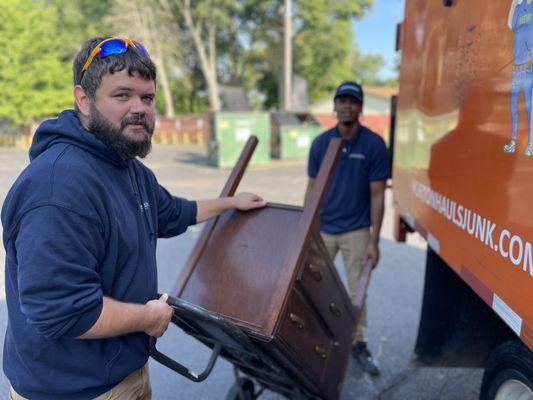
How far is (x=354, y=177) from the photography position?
3324mm

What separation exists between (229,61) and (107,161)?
3895 cm

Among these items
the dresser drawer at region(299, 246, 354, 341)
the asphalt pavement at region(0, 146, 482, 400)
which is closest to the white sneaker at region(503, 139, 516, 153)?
the dresser drawer at region(299, 246, 354, 341)

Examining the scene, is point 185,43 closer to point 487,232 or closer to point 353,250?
point 353,250

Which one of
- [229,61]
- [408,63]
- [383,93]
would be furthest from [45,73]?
[408,63]

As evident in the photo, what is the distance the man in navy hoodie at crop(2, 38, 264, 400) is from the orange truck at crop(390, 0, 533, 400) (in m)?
1.20

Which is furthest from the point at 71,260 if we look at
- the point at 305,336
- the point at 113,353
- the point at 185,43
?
the point at 185,43

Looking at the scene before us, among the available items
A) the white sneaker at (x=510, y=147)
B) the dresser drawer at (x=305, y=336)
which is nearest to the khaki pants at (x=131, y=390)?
the dresser drawer at (x=305, y=336)

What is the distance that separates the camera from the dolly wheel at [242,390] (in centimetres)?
267

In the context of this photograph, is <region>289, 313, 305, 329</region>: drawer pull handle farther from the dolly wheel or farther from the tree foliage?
the tree foliage

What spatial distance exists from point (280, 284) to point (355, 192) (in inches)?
61.8

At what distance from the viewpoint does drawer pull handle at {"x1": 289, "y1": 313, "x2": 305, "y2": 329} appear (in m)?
2.01

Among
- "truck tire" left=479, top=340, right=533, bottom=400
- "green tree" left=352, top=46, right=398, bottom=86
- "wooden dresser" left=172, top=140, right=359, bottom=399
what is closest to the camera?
"truck tire" left=479, top=340, right=533, bottom=400

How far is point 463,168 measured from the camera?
6.68ft

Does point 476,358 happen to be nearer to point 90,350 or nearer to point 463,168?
point 463,168
